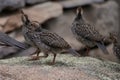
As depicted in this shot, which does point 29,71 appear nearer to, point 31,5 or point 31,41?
point 31,41

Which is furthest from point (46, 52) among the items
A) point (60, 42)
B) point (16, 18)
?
point (16, 18)

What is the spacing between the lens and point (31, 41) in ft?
26.5

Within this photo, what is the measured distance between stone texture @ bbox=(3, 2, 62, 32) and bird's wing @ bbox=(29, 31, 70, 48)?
174 inches

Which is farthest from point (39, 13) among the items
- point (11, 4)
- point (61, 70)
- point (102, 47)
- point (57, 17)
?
point (61, 70)

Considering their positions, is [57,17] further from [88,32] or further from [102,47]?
[102,47]

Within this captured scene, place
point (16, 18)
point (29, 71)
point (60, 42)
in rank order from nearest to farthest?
point (29, 71), point (60, 42), point (16, 18)

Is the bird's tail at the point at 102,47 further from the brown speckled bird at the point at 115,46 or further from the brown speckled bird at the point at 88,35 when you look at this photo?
the brown speckled bird at the point at 115,46

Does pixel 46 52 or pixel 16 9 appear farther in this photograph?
pixel 16 9

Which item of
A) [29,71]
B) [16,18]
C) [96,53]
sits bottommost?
[96,53]

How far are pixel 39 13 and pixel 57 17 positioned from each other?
0.62m

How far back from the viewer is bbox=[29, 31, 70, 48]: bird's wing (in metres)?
7.84

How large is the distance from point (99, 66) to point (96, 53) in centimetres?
495

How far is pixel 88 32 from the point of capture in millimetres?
9062

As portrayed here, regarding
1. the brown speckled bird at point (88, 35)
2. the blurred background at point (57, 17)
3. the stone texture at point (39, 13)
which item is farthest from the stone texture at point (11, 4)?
the brown speckled bird at point (88, 35)
